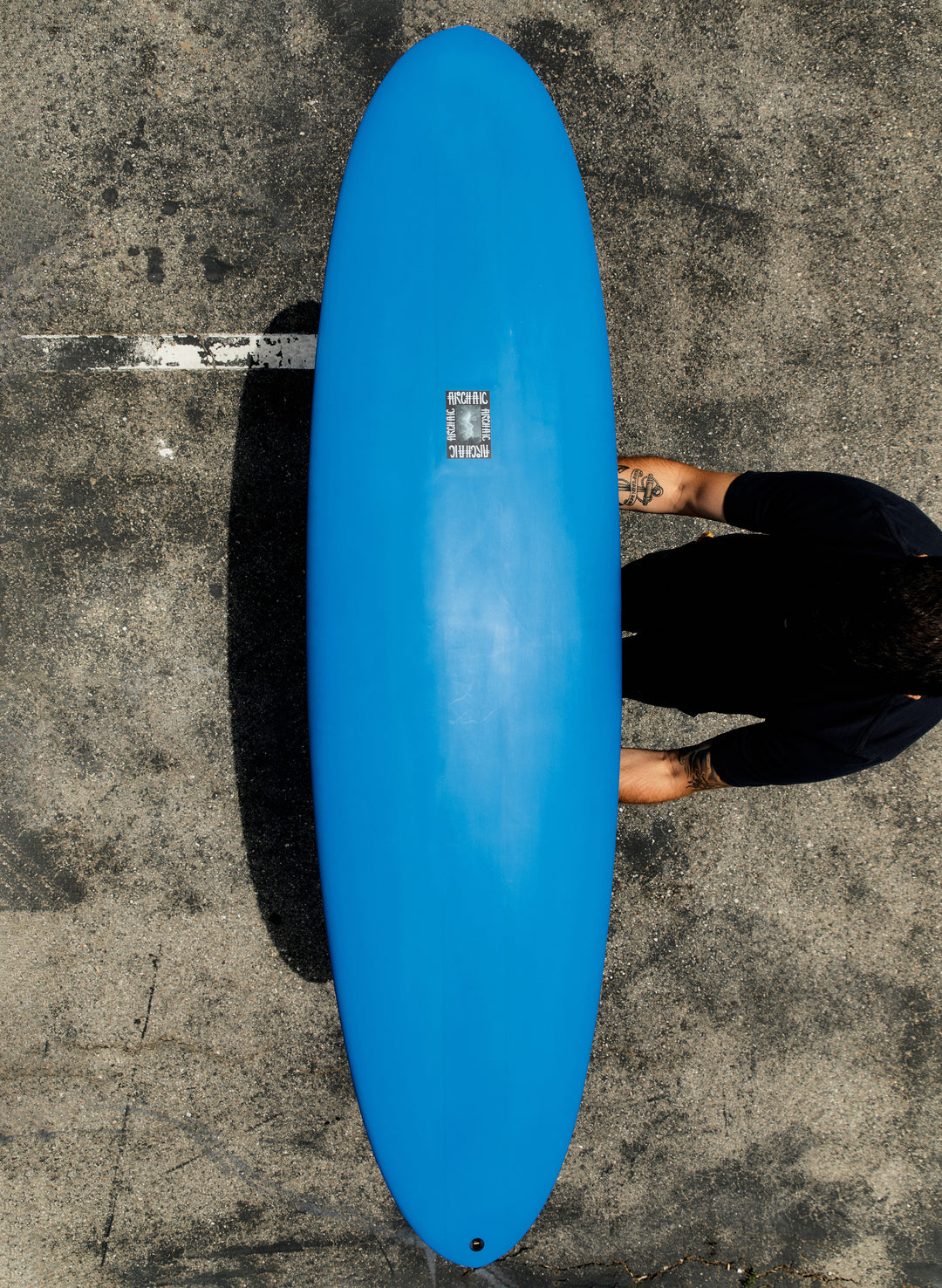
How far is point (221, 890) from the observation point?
8.96 ft

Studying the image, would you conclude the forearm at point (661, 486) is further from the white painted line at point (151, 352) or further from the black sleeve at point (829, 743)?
the white painted line at point (151, 352)

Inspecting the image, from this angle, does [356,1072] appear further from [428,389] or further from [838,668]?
[428,389]

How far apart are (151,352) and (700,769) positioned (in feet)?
8.70

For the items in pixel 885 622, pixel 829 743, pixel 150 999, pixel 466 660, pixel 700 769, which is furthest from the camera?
pixel 150 999

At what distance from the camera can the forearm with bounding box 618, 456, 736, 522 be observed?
2.22 m

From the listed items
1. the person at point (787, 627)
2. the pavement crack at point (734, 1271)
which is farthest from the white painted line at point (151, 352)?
the pavement crack at point (734, 1271)

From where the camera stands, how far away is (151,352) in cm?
274

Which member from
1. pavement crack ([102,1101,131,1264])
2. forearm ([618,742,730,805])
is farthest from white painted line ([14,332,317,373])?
pavement crack ([102,1101,131,1264])

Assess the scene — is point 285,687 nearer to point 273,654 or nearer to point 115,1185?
point 273,654

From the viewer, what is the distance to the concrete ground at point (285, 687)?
272 centimetres

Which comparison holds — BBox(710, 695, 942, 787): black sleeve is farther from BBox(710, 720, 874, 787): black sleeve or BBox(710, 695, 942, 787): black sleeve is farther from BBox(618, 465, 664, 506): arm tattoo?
BBox(618, 465, 664, 506): arm tattoo

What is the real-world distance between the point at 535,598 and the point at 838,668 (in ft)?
2.65

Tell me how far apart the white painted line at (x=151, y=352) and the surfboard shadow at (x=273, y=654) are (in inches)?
2.8

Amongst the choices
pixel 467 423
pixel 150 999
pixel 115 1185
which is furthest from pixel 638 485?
pixel 115 1185
